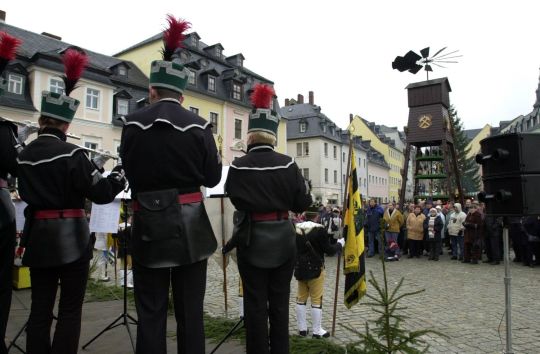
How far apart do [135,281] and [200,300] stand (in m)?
0.48

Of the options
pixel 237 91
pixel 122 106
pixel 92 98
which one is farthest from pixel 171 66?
pixel 237 91

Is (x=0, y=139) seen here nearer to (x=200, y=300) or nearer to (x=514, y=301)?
(x=200, y=300)

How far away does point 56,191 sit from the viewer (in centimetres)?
347

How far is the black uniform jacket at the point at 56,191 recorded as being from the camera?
11.2ft

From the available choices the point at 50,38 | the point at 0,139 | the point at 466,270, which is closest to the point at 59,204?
the point at 0,139

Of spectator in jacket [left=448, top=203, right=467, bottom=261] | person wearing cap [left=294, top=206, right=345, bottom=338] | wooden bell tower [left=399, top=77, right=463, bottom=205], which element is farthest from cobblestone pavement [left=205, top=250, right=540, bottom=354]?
wooden bell tower [left=399, top=77, right=463, bottom=205]

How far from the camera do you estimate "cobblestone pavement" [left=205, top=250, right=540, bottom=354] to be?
550 centimetres

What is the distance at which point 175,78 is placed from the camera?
3219 mm

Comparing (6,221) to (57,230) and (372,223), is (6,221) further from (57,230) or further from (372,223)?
(372,223)

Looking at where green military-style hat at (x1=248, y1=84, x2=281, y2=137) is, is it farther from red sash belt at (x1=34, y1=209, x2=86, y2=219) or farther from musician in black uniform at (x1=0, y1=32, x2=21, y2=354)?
musician in black uniform at (x1=0, y1=32, x2=21, y2=354)

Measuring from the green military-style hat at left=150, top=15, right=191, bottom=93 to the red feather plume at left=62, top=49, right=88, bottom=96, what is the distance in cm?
103

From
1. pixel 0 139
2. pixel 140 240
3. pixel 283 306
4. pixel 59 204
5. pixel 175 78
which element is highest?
pixel 175 78

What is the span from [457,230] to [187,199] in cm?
1316

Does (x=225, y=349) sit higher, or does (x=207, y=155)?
(x=207, y=155)
